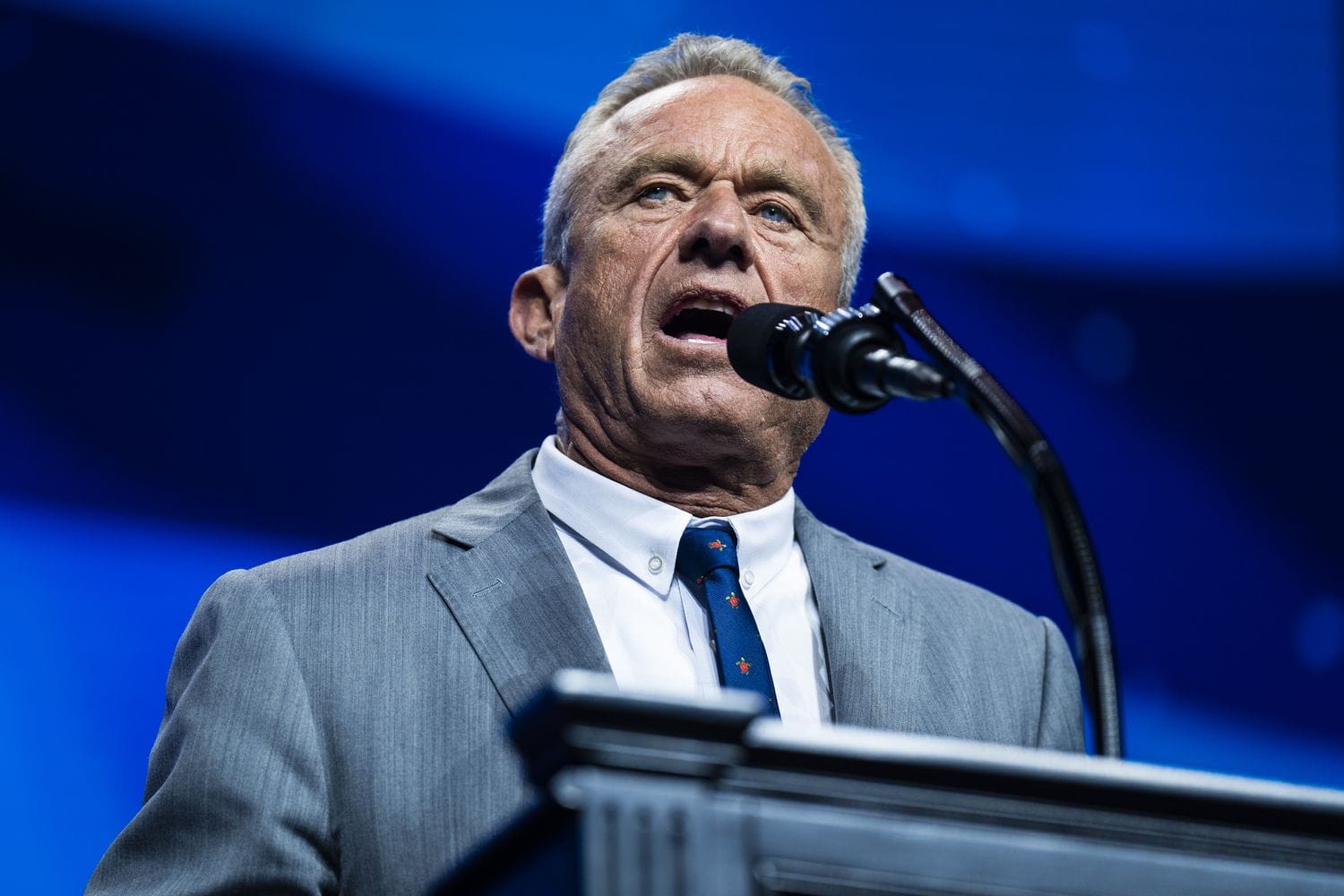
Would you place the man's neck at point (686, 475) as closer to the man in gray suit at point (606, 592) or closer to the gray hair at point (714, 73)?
the man in gray suit at point (606, 592)

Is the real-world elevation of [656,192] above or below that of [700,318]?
above

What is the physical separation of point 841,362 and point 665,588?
0.78 meters

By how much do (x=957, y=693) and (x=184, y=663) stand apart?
35.3 inches

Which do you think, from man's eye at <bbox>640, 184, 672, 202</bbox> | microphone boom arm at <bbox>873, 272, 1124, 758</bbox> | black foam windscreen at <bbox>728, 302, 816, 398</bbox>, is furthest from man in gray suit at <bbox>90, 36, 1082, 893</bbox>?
microphone boom arm at <bbox>873, 272, 1124, 758</bbox>

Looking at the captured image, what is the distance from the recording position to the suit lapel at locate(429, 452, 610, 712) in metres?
1.59

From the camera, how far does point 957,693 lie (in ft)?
6.01

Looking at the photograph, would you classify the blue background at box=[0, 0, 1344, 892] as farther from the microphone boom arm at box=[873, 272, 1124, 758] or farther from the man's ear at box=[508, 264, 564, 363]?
the microphone boom arm at box=[873, 272, 1124, 758]

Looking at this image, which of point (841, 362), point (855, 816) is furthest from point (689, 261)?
point (855, 816)

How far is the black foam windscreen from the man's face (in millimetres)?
568

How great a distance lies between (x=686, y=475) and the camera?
1984 millimetres

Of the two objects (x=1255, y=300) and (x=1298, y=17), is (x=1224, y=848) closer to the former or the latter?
(x=1255, y=300)

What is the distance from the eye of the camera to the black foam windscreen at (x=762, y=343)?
1224 mm

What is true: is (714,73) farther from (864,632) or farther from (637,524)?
(864,632)

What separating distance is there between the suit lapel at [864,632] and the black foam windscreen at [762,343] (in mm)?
585
